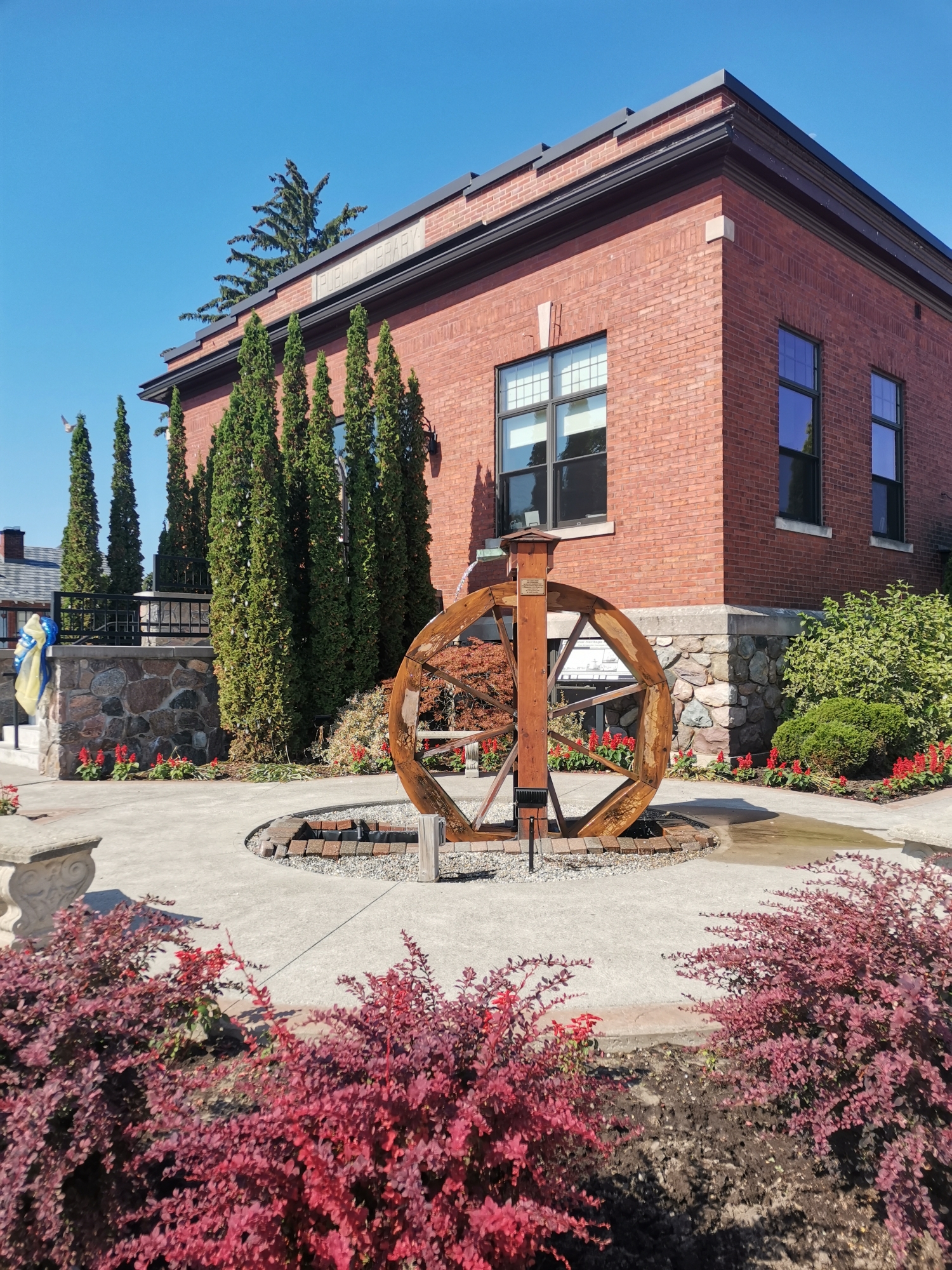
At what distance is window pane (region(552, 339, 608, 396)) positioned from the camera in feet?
36.1

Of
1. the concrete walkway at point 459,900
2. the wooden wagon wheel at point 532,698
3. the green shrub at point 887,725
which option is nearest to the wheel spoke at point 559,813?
the wooden wagon wheel at point 532,698

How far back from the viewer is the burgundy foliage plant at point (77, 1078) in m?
1.72

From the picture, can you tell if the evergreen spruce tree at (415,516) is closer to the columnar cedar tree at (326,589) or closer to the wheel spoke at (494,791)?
the columnar cedar tree at (326,589)

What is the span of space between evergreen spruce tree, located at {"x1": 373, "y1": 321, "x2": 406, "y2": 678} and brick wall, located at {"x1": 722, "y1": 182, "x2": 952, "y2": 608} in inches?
177

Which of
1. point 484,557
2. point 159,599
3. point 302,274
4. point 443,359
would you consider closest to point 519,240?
point 443,359

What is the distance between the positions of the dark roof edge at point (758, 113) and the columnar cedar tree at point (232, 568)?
21.1 ft

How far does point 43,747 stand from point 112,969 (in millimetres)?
9151

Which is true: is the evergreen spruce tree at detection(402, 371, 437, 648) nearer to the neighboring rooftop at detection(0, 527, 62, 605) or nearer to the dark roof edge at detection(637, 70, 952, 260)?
the dark roof edge at detection(637, 70, 952, 260)

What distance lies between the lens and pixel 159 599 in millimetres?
11875

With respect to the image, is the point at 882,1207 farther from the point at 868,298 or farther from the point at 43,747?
the point at 868,298

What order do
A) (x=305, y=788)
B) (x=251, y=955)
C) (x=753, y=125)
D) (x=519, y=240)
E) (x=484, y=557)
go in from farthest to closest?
(x=519, y=240) < (x=484, y=557) < (x=753, y=125) < (x=305, y=788) < (x=251, y=955)

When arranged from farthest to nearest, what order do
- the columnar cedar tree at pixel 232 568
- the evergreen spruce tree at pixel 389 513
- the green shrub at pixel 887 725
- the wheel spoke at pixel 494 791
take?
the evergreen spruce tree at pixel 389 513 → the columnar cedar tree at pixel 232 568 → the green shrub at pixel 887 725 → the wheel spoke at pixel 494 791

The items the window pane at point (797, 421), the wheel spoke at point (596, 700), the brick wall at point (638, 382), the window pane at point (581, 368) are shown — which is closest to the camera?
the wheel spoke at point (596, 700)

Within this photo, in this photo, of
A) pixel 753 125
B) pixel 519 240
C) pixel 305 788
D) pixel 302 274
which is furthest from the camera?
pixel 302 274
